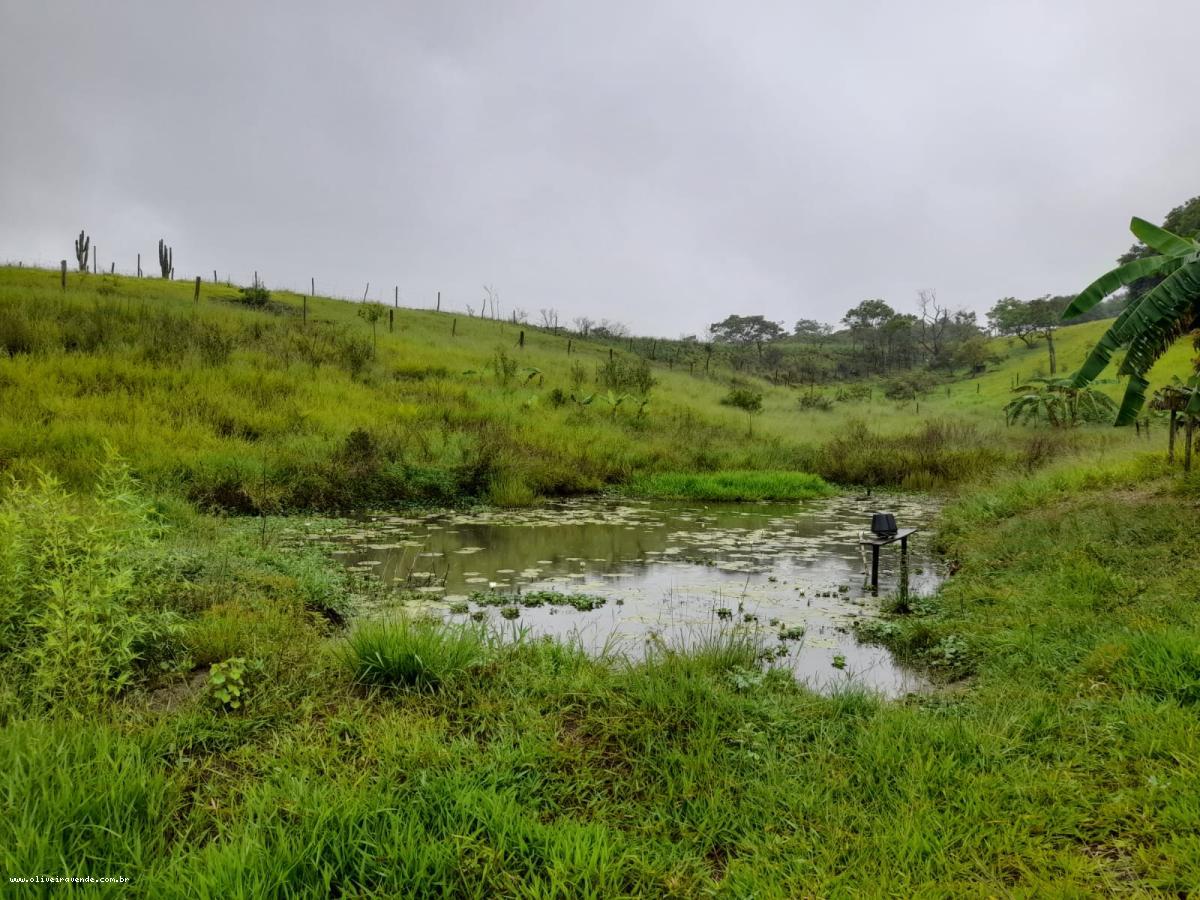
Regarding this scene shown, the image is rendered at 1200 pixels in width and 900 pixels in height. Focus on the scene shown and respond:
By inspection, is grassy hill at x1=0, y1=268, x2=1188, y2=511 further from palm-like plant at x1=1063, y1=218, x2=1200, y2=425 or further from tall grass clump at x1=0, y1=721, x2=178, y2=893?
palm-like plant at x1=1063, y1=218, x2=1200, y2=425

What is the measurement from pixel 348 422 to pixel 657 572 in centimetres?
989

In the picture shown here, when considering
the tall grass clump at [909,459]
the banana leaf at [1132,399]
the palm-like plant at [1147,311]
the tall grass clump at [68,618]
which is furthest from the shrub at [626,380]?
the tall grass clump at [68,618]

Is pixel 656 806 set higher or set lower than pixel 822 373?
lower

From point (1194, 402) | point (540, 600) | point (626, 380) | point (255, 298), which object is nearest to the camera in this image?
point (540, 600)

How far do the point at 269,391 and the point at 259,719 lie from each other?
15505 millimetres

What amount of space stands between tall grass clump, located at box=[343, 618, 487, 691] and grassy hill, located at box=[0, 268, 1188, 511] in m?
7.44

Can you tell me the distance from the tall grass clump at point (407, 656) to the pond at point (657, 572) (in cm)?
86

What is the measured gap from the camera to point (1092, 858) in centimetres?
261

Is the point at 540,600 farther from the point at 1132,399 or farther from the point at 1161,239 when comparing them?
the point at 1161,239

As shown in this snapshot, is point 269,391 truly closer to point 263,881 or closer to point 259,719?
point 259,719

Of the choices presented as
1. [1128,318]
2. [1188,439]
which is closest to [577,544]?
[1128,318]

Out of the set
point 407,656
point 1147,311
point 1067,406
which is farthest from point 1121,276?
point 1067,406

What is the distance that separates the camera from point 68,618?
3.48 meters

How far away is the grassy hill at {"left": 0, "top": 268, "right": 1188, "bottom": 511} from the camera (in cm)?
1223
